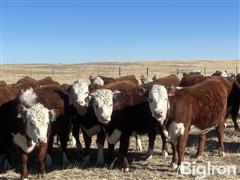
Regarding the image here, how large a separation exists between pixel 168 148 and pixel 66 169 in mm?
2752

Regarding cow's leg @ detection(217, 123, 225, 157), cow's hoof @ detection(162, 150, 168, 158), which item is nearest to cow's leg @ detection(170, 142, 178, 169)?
cow's hoof @ detection(162, 150, 168, 158)

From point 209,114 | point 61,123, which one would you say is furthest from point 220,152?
point 61,123

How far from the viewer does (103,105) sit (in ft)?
25.2

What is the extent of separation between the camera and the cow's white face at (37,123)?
6.57 meters

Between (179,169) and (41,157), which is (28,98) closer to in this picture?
(41,157)

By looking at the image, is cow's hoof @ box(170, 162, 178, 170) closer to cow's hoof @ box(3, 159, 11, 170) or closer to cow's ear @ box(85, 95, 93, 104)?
cow's ear @ box(85, 95, 93, 104)

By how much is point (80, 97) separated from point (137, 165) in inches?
74.1

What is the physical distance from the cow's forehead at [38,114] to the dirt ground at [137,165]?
3.99 feet

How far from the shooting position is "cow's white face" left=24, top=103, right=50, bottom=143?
6.57 metres

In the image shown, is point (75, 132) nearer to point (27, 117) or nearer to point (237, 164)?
point (27, 117)

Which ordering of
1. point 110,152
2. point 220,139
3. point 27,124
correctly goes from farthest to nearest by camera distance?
point 220,139 < point 110,152 < point 27,124

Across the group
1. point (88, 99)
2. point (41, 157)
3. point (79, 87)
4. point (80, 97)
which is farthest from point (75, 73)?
point (41, 157)

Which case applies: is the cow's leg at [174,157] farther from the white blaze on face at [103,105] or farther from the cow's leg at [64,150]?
the cow's leg at [64,150]

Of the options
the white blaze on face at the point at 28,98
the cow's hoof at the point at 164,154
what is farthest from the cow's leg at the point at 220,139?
the white blaze on face at the point at 28,98
